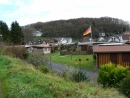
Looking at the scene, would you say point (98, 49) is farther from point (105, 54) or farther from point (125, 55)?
point (125, 55)

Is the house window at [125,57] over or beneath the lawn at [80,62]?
over

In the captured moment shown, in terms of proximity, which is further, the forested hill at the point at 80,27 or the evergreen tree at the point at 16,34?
the forested hill at the point at 80,27

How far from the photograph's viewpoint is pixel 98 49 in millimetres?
20203

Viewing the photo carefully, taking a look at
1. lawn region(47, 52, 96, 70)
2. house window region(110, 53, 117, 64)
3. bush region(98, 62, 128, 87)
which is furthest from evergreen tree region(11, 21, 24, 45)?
bush region(98, 62, 128, 87)

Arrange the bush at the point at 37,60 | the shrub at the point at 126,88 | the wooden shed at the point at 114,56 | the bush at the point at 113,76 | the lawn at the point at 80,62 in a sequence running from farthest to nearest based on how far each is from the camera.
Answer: the lawn at the point at 80,62
the wooden shed at the point at 114,56
the bush at the point at 37,60
the bush at the point at 113,76
the shrub at the point at 126,88

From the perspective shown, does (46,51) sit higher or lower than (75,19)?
lower

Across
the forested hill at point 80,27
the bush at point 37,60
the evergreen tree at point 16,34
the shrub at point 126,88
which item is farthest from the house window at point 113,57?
the forested hill at point 80,27

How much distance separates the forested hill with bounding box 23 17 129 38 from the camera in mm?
80562

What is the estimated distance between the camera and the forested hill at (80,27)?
8056cm

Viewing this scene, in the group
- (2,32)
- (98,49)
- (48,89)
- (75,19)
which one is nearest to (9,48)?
(98,49)

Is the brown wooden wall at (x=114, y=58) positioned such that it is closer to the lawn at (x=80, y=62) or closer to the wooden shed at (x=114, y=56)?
the wooden shed at (x=114, y=56)

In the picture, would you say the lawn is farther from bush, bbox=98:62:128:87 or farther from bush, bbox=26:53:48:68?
bush, bbox=98:62:128:87

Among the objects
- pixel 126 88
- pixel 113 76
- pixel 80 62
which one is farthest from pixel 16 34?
pixel 126 88

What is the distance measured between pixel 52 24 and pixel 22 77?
90.2m
